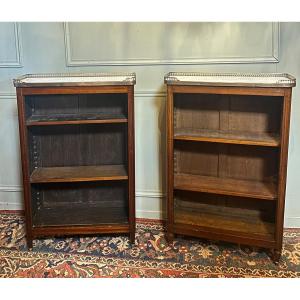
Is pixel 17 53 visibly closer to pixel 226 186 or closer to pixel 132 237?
pixel 132 237

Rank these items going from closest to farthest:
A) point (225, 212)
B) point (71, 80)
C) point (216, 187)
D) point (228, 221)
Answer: point (71, 80) → point (216, 187) → point (228, 221) → point (225, 212)

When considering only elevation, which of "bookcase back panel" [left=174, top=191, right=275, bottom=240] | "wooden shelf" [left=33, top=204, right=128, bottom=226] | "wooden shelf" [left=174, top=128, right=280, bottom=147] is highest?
"wooden shelf" [left=174, top=128, right=280, bottom=147]

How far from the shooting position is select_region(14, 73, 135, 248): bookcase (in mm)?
2153

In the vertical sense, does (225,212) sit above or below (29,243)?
above

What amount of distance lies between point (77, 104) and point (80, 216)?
723mm

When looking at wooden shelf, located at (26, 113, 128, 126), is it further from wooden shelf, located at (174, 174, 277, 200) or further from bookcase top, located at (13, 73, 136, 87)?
wooden shelf, located at (174, 174, 277, 200)

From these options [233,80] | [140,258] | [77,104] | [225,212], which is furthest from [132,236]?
[233,80]

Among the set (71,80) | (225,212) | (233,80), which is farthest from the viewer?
(225,212)

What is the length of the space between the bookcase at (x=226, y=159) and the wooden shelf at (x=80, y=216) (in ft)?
1.18

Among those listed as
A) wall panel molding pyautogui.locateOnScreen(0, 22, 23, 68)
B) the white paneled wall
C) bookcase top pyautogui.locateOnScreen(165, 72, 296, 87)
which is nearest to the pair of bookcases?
bookcase top pyautogui.locateOnScreen(165, 72, 296, 87)

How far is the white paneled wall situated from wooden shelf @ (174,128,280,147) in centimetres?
32

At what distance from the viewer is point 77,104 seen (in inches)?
96.2

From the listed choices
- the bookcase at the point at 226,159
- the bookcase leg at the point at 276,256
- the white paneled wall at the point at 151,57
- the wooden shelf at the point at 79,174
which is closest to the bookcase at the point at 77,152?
the wooden shelf at the point at 79,174
